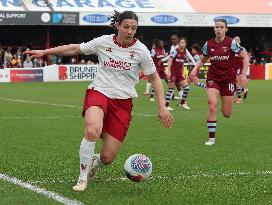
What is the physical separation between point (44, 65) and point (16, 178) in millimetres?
35382

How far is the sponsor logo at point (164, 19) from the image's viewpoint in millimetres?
48438

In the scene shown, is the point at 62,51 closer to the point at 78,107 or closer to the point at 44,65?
the point at 78,107

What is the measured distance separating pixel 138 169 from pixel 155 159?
102 inches

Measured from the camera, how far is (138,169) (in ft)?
28.0

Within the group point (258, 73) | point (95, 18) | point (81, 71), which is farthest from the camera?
point (95, 18)

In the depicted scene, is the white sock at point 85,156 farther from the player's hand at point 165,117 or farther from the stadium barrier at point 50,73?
the stadium barrier at point 50,73

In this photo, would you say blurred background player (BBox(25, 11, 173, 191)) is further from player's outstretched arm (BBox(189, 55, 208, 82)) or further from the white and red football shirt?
player's outstretched arm (BBox(189, 55, 208, 82))

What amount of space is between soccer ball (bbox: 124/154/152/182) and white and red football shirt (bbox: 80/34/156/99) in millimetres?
794

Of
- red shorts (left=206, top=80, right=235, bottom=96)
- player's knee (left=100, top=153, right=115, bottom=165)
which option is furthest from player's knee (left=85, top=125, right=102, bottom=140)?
red shorts (left=206, top=80, right=235, bottom=96)

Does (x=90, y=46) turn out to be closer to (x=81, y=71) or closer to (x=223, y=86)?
(x=223, y=86)

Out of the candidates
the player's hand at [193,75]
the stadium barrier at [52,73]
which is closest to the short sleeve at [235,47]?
the player's hand at [193,75]

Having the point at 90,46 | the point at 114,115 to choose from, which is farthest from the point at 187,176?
the point at 90,46

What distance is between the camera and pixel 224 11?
51.7 metres

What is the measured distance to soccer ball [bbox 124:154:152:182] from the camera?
8.56 m
